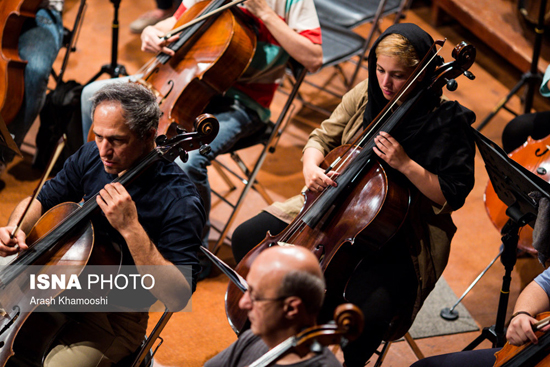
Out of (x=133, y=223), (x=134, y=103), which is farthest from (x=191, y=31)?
(x=133, y=223)

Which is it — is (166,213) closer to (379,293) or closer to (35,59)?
(379,293)

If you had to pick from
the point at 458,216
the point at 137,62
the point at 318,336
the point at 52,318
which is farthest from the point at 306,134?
the point at 318,336

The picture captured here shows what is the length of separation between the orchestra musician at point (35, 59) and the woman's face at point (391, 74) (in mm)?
1741

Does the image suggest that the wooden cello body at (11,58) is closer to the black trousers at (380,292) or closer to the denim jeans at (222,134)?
the denim jeans at (222,134)

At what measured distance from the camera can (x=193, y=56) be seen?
97.6 inches

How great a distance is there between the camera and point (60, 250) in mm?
1680

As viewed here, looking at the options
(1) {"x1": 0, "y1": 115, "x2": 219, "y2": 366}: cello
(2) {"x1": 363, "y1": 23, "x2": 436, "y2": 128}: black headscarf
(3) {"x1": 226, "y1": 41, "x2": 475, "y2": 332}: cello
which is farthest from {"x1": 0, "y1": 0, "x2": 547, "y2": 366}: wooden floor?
(2) {"x1": 363, "y1": 23, "x2": 436, "y2": 128}: black headscarf

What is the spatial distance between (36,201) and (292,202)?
0.92m

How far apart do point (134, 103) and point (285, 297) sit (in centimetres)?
88

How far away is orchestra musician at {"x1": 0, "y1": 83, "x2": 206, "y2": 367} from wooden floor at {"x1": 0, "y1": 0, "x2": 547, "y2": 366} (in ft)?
2.03

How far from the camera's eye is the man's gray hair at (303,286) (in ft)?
4.15

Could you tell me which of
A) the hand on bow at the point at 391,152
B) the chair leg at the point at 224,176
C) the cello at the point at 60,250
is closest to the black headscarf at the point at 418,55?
the hand on bow at the point at 391,152

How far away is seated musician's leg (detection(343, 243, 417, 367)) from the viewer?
1908 millimetres

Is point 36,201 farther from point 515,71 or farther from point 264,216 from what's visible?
point 515,71
